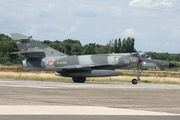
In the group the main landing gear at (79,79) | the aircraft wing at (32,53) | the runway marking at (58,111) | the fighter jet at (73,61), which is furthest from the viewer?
the main landing gear at (79,79)

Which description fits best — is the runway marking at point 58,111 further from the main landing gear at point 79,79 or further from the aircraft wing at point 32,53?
the main landing gear at point 79,79

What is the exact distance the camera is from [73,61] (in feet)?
150

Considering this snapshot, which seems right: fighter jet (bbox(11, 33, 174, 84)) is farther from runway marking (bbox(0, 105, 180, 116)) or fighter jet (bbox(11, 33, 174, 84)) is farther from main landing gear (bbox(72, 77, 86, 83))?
runway marking (bbox(0, 105, 180, 116))

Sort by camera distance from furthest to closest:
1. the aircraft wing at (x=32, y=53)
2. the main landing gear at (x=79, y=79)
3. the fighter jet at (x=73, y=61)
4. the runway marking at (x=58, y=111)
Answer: the main landing gear at (x=79, y=79), the fighter jet at (x=73, y=61), the aircraft wing at (x=32, y=53), the runway marking at (x=58, y=111)

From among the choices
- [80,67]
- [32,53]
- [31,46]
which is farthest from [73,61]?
[31,46]

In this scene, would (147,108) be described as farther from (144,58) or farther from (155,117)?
(144,58)

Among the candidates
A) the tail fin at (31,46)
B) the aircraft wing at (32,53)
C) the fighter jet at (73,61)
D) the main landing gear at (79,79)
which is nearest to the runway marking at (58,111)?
the fighter jet at (73,61)

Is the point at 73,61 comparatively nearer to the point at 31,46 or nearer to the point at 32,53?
the point at 32,53

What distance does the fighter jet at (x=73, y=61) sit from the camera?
4503 centimetres

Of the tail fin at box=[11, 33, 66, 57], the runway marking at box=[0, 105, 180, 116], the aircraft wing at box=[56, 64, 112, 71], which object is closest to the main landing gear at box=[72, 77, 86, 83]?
the aircraft wing at box=[56, 64, 112, 71]

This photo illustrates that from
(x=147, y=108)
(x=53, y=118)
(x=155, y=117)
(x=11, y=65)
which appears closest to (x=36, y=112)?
(x=53, y=118)

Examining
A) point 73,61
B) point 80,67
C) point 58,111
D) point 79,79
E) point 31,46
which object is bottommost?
point 58,111

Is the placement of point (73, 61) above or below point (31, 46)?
below

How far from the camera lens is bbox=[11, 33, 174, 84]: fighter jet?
45.0 metres
